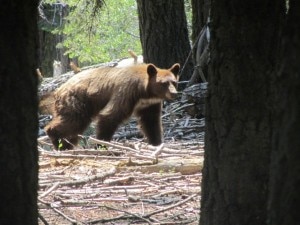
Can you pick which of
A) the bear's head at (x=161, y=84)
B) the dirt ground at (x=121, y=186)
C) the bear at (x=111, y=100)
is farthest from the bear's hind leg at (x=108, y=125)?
the dirt ground at (x=121, y=186)

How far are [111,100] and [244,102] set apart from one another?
7983mm

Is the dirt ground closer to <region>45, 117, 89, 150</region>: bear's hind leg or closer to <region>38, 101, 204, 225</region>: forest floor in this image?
<region>38, 101, 204, 225</region>: forest floor

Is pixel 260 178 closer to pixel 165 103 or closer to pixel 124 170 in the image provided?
pixel 124 170

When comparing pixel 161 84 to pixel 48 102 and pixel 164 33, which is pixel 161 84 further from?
pixel 164 33

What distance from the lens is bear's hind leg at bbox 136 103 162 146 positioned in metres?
12.4

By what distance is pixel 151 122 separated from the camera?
12539mm

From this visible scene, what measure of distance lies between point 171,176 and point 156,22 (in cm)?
723

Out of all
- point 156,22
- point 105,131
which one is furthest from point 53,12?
point 105,131

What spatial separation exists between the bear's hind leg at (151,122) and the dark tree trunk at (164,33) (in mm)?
2595

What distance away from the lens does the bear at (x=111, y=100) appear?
1248 cm

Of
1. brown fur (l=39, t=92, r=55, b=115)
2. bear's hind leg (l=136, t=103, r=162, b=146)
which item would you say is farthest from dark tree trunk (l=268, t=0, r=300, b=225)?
brown fur (l=39, t=92, r=55, b=115)

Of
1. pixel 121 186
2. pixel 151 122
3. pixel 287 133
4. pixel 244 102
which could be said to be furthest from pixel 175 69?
pixel 287 133

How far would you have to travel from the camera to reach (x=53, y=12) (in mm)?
25953

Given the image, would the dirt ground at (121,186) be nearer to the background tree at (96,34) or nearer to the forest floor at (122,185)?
the forest floor at (122,185)
